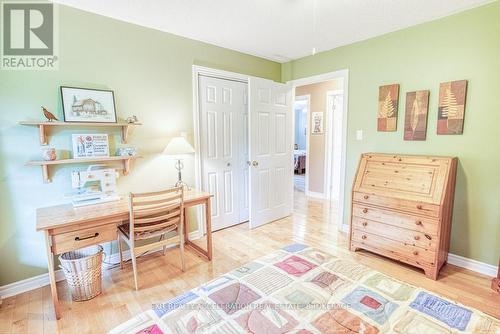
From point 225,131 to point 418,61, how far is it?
2.25 m

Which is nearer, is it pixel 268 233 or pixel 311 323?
pixel 311 323

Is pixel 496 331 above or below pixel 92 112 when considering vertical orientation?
below

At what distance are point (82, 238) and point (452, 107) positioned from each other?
11.0 feet

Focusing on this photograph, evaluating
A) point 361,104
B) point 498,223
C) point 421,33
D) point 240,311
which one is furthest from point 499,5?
point 240,311

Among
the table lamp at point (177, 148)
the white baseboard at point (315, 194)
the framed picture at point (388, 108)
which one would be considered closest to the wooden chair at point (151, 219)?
the table lamp at point (177, 148)

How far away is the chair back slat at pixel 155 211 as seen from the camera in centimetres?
206

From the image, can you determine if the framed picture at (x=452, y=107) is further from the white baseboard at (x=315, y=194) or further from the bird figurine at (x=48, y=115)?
the bird figurine at (x=48, y=115)

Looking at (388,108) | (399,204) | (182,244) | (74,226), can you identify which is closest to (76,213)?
(74,226)

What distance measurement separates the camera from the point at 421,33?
2535 millimetres

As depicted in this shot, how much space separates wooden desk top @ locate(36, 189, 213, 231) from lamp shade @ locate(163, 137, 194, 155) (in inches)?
24.5

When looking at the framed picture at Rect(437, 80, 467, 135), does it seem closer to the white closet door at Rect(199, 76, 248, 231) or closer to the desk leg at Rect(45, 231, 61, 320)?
the white closet door at Rect(199, 76, 248, 231)

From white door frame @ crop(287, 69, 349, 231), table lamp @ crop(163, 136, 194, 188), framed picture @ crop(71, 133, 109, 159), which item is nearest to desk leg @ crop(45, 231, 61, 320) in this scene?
framed picture @ crop(71, 133, 109, 159)

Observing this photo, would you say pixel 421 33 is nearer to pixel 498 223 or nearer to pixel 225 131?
pixel 498 223
